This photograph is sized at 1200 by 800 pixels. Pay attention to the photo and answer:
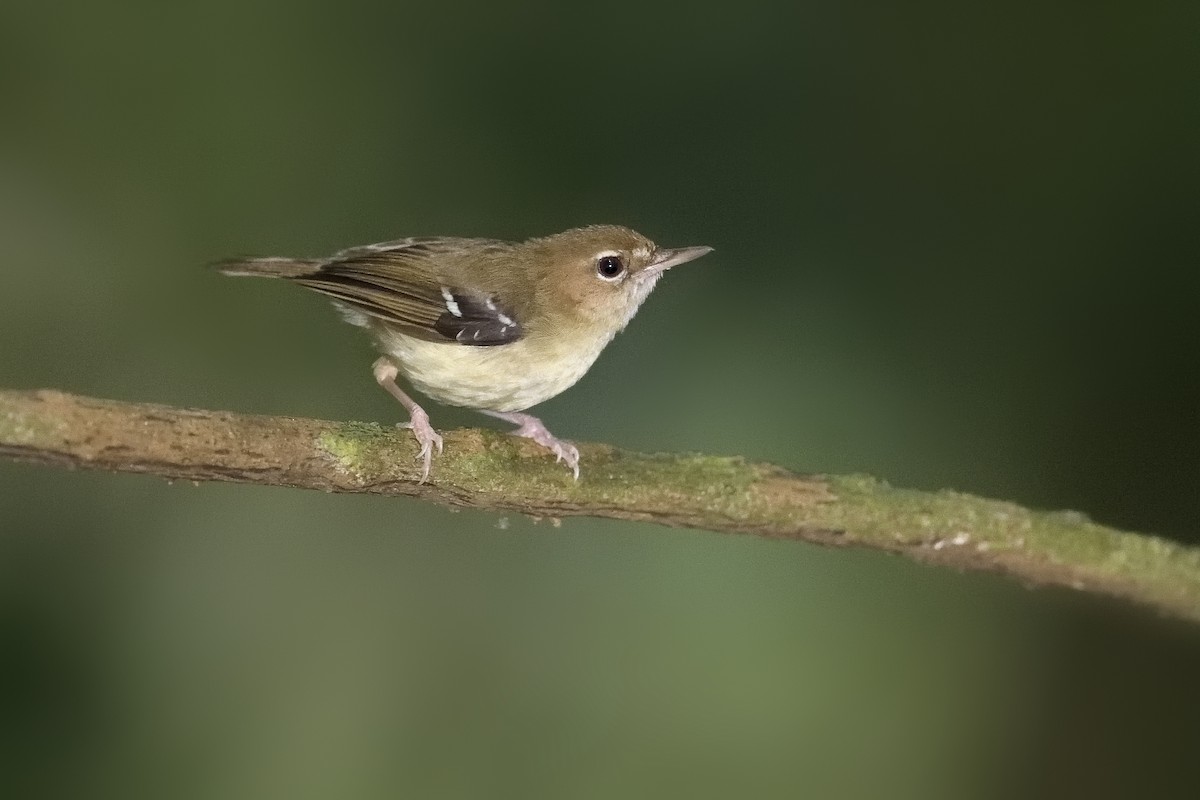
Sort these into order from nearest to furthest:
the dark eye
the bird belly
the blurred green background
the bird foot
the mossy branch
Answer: the mossy branch < the bird foot < the bird belly < the dark eye < the blurred green background

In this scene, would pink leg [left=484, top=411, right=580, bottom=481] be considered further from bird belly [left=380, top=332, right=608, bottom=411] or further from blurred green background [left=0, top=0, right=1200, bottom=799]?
blurred green background [left=0, top=0, right=1200, bottom=799]

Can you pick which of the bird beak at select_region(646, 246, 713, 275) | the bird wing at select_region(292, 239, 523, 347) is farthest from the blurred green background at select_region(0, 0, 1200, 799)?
the bird wing at select_region(292, 239, 523, 347)

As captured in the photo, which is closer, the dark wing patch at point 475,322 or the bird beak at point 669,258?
the dark wing patch at point 475,322

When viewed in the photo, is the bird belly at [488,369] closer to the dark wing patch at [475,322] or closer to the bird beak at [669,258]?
the dark wing patch at [475,322]

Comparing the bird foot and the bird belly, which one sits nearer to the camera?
the bird foot

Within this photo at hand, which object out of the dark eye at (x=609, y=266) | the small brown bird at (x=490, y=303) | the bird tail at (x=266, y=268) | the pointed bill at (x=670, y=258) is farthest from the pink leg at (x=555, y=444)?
the bird tail at (x=266, y=268)

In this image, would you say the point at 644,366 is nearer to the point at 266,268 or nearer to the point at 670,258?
the point at 670,258

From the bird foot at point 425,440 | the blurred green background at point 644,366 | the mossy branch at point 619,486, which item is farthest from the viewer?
the blurred green background at point 644,366
